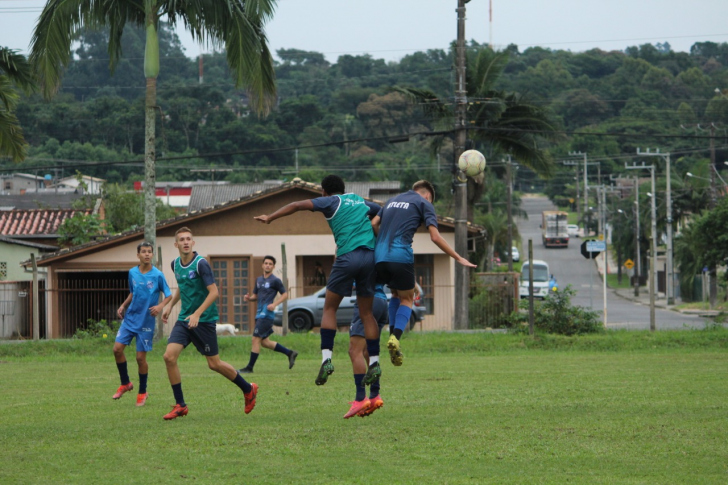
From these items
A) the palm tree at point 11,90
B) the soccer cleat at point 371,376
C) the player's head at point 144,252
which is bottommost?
the soccer cleat at point 371,376

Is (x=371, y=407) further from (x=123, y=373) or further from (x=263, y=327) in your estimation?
(x=263, y=327)

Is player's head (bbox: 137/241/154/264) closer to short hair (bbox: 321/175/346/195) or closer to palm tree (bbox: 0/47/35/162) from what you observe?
short hair (bbox: 321/175/346/195)

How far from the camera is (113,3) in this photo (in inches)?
840

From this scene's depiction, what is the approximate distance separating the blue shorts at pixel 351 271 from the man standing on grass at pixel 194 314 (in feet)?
4.91

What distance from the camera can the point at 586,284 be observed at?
68688 millimetres

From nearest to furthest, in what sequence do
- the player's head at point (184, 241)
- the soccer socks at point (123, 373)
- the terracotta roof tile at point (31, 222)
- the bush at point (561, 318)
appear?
1. the player's head at point (184, 241)
2. the soccer socks at point (123, 373)
3. the bush at point (561, 318)
4. the terracotta roof tile at point (31, 222)

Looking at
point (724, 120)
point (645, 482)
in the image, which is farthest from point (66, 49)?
point (724, 120)

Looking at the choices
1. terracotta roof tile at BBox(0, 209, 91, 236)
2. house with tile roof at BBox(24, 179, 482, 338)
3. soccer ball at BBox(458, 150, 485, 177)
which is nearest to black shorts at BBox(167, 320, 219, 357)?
soccer ball at BBox(458, 150, 485, 177)

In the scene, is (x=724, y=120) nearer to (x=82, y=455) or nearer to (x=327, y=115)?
(x=327, y=115)

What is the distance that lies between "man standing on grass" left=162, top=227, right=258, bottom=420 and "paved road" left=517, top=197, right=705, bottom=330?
25405 mm

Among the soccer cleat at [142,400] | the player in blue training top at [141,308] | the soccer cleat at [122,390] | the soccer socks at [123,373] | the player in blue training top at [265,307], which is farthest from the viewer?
the player in blue training top at [265,307]

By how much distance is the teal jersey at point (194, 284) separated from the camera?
10.3m

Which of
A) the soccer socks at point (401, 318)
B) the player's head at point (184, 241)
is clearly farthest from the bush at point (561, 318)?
the player's head at point (184, 241)

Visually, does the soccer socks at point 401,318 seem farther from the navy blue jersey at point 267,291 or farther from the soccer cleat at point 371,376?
the navy blue jersey at point 267,291
